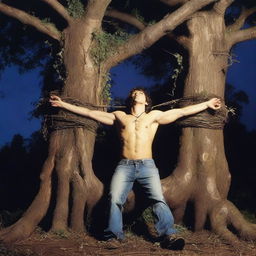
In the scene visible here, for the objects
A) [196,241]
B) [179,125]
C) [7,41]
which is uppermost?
[7,41]

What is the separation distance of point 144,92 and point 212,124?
1.28m

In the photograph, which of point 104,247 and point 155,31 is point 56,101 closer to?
point 155,31

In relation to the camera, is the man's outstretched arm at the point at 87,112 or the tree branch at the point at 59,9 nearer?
the man's outstretched arm at the point at 87,112

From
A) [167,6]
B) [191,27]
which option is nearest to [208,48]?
[191,27]

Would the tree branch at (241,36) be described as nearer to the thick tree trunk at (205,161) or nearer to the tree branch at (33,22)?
the thick tree trunk at (205,161)

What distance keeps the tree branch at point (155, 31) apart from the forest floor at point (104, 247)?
9.59 feet

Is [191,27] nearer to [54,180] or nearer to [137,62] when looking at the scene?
[137,62]

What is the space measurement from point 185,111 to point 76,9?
2.55 meters

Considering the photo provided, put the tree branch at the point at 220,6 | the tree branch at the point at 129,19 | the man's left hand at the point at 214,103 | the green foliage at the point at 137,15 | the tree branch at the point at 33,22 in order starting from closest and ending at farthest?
the man's left hand at the point at 214,103, the tree branch at the point at 33,22, the tree branch at the point at 220,6, the tree branch at the point at 129,19, the green foliage at the point at 137,15

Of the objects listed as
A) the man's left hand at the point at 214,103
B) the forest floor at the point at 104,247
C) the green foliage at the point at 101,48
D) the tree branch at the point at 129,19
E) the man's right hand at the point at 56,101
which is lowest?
the forest floor at the point at 104,247

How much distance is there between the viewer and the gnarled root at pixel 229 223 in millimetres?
7148

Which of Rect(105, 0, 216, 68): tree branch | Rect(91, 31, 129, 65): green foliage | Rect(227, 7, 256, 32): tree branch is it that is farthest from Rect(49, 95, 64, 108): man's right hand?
Rect(227, 7, 256, 32): tree branch

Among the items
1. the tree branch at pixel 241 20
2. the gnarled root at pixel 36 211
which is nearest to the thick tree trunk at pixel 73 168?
the gnarled root at pixel 36 211

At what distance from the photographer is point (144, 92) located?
7.42 meters
